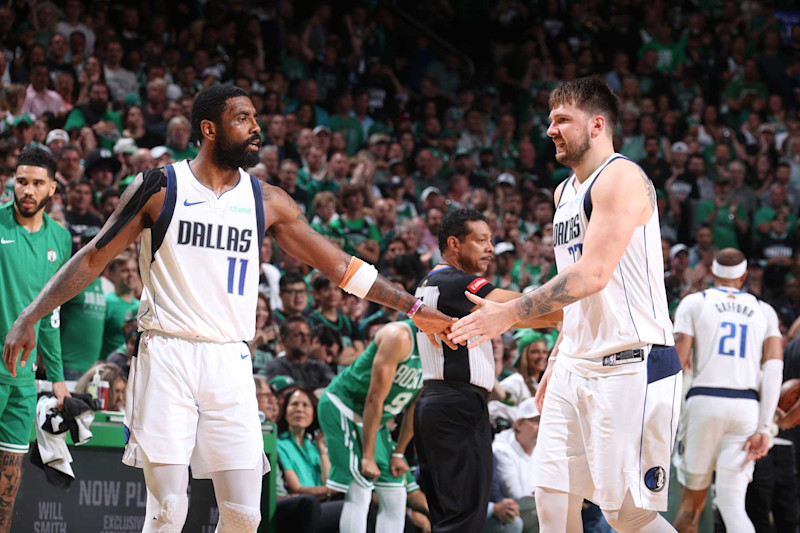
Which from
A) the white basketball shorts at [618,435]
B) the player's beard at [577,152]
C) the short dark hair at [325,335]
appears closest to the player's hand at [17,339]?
the white basketball shorts at [618,435]

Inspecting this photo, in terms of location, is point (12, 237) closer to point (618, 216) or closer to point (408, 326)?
point (408, 326)

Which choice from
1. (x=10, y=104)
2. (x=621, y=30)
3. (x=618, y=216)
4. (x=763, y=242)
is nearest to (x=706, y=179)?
(x=763, y=242)

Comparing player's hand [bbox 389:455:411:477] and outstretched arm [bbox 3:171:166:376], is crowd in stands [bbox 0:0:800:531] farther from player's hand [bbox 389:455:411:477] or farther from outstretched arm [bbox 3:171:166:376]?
outstretched arm [bbox 3:171:166:376]

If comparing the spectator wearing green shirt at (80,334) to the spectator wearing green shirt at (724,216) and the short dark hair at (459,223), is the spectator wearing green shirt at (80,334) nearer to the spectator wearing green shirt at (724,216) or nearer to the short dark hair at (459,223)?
the short dark hair at (459,223)

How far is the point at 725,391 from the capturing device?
7.87 m

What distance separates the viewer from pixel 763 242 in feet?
46.4

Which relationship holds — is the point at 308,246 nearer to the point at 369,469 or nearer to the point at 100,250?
the point at 100,250

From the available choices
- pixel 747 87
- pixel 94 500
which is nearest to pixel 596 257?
pixel 94 500

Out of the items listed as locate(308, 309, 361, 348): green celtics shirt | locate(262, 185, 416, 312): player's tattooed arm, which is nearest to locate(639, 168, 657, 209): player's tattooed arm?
locate(262, 185, 416, 312): player's tattooed arm

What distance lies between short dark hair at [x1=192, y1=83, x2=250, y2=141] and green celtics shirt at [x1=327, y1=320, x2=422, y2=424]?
8.69ft

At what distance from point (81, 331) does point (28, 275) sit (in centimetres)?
192

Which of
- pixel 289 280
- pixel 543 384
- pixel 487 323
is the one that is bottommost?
pixel 543 384

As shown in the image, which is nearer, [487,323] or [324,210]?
[487,323]

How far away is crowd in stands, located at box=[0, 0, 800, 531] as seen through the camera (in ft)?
29.4
